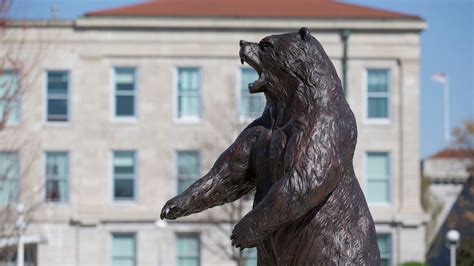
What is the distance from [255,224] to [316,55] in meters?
0.77

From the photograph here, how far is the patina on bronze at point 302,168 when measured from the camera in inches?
192

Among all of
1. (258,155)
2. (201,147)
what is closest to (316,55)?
(258,155)

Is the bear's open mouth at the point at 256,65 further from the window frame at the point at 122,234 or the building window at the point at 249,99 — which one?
the window frame at the point at 122,234

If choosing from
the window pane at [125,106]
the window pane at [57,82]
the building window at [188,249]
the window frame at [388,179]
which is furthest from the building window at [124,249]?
the window frame at [388,179]

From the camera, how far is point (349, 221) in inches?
201

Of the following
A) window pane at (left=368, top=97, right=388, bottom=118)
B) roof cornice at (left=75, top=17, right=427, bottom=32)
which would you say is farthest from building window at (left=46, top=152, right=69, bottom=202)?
window pane at (left=368, top=97, right=388, bottom=118)

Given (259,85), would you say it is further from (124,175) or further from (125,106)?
(124,175)

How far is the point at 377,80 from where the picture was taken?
40.0 m

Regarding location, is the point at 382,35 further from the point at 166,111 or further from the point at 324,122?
the point at 324,122

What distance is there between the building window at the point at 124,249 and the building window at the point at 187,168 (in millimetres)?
2319

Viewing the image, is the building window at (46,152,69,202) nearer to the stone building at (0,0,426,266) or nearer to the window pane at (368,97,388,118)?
the stone building at (0,0,426,266)

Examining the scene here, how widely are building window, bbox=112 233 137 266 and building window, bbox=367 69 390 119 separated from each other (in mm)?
8600

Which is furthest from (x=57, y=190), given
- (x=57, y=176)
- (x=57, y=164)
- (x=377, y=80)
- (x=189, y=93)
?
(x=377, y=80)

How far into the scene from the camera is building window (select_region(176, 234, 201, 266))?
3950cm
